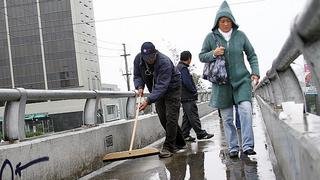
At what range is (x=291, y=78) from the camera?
14.0 ft

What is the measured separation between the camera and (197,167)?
6215 millimetres

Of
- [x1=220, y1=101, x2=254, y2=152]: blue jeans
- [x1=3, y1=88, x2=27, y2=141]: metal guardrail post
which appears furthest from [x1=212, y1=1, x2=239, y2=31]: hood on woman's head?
[x1=3, y1=88, x2=27, y2=141]: metal guardrail post

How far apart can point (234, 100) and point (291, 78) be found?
2302mm

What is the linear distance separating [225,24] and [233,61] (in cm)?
49

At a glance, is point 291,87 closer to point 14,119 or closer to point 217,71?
point 217,71

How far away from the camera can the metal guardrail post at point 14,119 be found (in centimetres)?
500

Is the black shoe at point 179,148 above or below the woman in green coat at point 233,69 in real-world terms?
below

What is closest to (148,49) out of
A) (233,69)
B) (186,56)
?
(233,69)

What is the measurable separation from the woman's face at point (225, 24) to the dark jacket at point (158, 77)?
3.99ft

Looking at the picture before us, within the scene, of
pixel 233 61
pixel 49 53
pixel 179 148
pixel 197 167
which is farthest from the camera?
pixel 49 53

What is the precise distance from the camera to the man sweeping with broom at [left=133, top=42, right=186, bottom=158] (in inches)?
286

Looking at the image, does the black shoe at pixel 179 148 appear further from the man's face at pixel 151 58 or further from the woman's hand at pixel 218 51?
the woman's hand at pixel 218 51

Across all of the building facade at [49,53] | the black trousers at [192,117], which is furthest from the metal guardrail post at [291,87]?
the building facade at [49,53]

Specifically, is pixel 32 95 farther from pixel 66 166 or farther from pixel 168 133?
pixel 168 133
